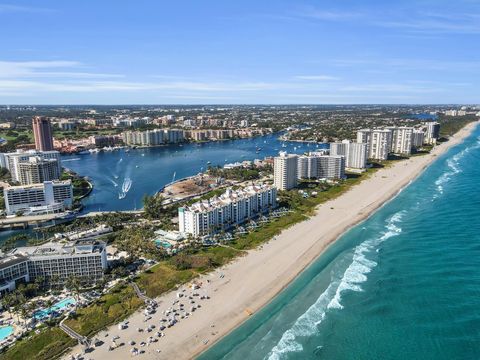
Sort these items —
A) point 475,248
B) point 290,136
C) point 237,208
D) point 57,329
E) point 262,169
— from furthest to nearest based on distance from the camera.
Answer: point 290,136 → point 262,169 → point 237,208 → point 475,248 → point 57,329

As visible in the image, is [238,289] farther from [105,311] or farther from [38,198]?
[38,198]

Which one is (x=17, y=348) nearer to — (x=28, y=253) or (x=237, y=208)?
(x=28, y=253)

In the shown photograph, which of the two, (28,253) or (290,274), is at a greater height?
(28,253)

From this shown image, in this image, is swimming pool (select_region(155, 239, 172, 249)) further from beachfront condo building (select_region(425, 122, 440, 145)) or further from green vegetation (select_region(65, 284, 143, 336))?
beachfront condo building (select_region(425, 122, 440, 145))

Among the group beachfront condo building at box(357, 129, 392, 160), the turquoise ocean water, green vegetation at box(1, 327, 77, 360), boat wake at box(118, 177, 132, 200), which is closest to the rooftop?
the turquoise ocean water

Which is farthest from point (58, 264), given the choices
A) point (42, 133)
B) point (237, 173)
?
point (42, 133)

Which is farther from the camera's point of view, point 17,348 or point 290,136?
point 290,136

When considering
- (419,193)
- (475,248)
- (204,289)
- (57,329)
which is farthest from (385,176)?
(57,329)
